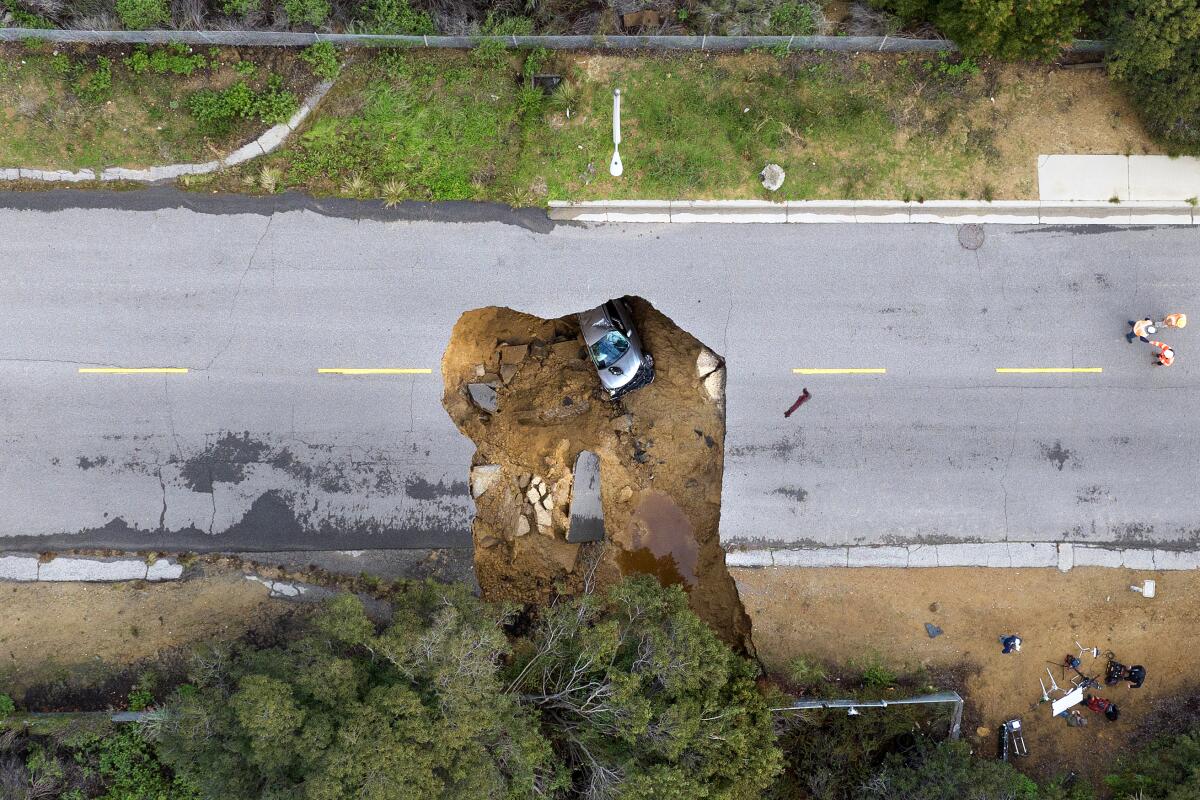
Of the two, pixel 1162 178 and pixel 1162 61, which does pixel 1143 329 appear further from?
pixel 1162 61

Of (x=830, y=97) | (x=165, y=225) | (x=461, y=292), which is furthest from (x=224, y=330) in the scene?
(x=830, y=97)

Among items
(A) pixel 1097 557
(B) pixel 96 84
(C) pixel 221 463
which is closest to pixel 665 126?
(C) pixel 221 463

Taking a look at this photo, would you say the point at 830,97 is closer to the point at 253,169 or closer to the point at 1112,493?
the point at 1112,493

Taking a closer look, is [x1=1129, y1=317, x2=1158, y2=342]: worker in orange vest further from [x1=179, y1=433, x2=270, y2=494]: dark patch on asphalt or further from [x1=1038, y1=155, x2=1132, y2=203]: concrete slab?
[x1=179, y1=433, x2=270, y2=494]: dark patch on asphalt

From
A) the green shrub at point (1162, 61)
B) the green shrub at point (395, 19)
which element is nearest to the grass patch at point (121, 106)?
the green shrub at point (395, 19)

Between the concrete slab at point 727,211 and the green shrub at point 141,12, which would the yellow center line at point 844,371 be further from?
the green shrub at point 141,12

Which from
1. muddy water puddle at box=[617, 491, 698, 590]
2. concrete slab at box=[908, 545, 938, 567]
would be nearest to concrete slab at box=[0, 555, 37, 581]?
muddy water puddle at box=[617, 491, 698, 590]
